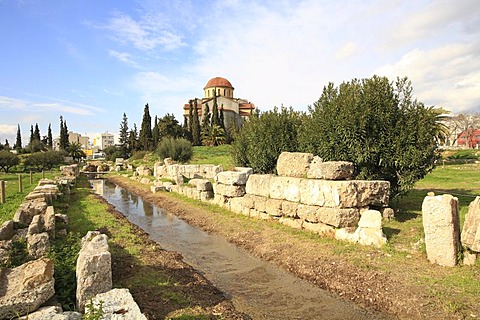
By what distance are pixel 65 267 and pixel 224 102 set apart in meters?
67.6

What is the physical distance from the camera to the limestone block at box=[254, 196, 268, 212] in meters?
11.4

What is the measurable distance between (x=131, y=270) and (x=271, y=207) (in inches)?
214

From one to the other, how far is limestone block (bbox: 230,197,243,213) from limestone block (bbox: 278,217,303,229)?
2274 mm

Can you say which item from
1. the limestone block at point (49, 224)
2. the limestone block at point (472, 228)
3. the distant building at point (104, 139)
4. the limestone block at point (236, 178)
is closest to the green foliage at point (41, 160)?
the limestone block at point (236, 178)

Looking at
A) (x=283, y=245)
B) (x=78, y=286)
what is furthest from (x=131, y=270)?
(x=283, y=245)

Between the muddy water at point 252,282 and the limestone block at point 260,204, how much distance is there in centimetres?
201

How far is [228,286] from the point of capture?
6.62 metres

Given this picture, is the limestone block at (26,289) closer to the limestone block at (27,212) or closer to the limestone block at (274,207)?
the limestone block at (27,212)

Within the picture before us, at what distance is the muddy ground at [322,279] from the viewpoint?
524 centimetres

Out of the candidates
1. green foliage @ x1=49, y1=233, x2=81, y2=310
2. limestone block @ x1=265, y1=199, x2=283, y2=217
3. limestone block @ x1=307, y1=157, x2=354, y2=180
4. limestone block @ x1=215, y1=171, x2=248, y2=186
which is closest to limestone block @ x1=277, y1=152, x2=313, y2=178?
limestone block @ x1=307, y1=157, x2=354, y2=180

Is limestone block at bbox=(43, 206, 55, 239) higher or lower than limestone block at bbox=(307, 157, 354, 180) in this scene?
lower

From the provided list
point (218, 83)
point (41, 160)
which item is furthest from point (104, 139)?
point (41, 160)

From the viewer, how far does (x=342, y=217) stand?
8.70 m

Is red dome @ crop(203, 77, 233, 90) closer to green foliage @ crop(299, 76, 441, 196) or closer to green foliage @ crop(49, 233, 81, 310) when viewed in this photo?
green foliage @ crop(299, 76, 441, 196)
